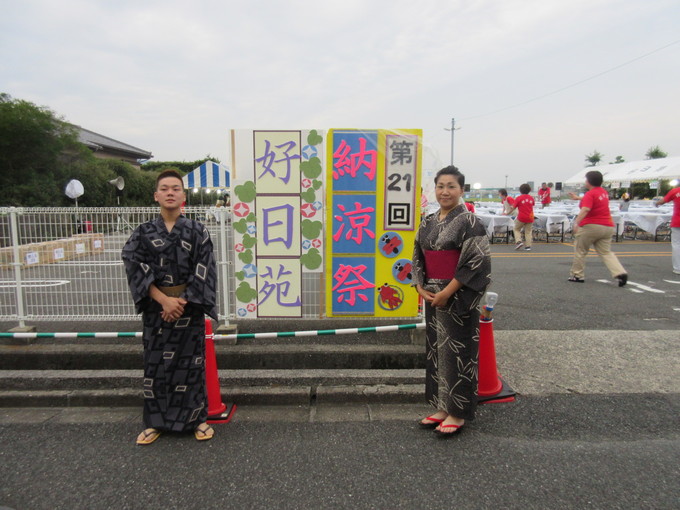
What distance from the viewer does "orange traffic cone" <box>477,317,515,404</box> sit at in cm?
338

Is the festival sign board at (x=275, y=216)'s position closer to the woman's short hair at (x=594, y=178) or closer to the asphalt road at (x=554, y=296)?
the asphalt road at (x=554, y=296)

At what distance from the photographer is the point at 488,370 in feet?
11.2

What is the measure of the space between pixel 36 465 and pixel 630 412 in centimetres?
420

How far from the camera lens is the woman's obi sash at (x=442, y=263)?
289 centimetres

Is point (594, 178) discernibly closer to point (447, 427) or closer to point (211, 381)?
point (447, 427)

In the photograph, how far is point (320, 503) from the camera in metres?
2.28

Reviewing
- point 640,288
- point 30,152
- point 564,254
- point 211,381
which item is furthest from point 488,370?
point 30,152

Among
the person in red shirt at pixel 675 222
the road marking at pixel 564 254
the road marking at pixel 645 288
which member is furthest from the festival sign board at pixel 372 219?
the road marking at pixel 564 254

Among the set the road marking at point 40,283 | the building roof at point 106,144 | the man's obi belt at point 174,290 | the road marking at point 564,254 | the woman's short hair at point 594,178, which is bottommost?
the road marking at point 564,254

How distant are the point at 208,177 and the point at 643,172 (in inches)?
878

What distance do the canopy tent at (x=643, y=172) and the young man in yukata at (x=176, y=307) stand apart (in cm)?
2011

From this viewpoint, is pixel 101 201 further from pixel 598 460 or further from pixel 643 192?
pixel 643 192

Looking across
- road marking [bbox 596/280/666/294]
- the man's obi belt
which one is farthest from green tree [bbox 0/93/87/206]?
road marking [bbox 596/280/666/294]

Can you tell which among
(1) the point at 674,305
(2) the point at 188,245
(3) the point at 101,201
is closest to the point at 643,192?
(1) the point at 674,305
